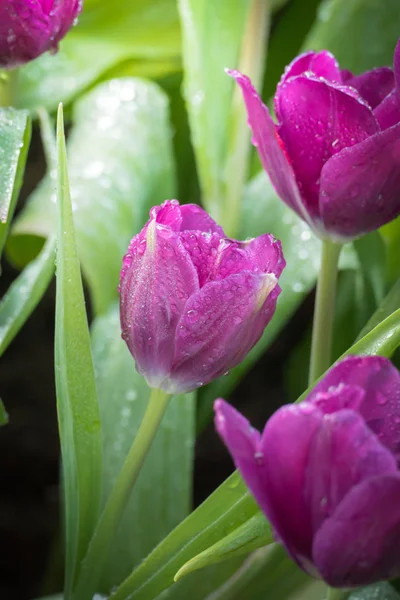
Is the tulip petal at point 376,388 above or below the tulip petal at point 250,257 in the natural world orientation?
below

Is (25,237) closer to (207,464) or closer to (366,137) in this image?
(207,464)

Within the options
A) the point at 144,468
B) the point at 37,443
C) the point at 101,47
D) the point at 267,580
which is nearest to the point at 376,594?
the point at 267,580

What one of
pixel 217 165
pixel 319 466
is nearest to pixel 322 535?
pixel 319 466

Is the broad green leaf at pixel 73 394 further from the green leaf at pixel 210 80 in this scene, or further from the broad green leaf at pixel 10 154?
the green leaf at pixel 210 80

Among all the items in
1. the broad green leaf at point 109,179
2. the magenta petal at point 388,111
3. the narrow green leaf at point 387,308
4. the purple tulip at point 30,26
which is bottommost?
the narrow green leaf at point 387,308

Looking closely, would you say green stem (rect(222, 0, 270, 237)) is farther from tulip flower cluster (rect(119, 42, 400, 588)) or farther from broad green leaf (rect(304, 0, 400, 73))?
tulip flower cluster (rect(119, 42, 400, 588))

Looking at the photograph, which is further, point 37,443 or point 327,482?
point 37,443

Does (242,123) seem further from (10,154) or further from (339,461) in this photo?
(339,461)

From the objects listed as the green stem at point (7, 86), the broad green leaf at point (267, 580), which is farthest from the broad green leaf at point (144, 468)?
the green stem at point (7, 86)
